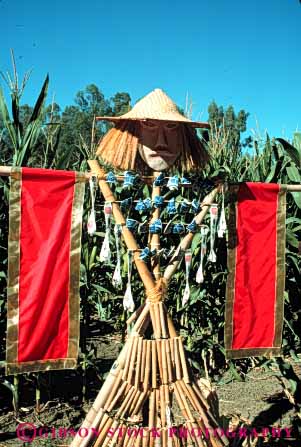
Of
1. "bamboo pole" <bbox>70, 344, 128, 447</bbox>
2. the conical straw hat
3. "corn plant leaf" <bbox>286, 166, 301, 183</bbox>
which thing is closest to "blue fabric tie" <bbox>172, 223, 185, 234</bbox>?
the conical straw hat

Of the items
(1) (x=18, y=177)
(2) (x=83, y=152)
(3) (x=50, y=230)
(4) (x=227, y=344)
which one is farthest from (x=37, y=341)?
(2) (x=83, y=152)

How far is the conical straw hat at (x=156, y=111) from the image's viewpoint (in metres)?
1.82

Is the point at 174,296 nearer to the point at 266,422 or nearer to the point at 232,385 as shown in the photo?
the point at 232,385

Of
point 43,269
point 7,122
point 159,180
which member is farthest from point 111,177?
point 7,122

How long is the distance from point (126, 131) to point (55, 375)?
2185 millimetres

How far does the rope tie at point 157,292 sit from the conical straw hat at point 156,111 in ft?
2.04

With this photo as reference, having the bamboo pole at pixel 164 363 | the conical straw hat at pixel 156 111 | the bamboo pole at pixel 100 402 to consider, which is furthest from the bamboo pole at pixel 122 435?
the conical straw hat at pixel 156 111

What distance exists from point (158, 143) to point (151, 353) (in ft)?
2.62

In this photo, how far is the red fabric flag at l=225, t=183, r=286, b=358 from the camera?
2127 millimetres

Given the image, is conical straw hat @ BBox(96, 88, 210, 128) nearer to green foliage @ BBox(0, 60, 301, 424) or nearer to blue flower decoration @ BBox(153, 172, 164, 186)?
blue flower decoration @ BBox(153, 172, 164, 186)

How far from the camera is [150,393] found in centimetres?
188

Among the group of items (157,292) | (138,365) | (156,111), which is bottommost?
(138,365)

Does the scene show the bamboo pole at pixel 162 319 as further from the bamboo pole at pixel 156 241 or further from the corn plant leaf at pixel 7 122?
the corn plant leaf at pixel 7 122

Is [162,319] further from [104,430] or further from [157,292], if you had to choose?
[104,430]
